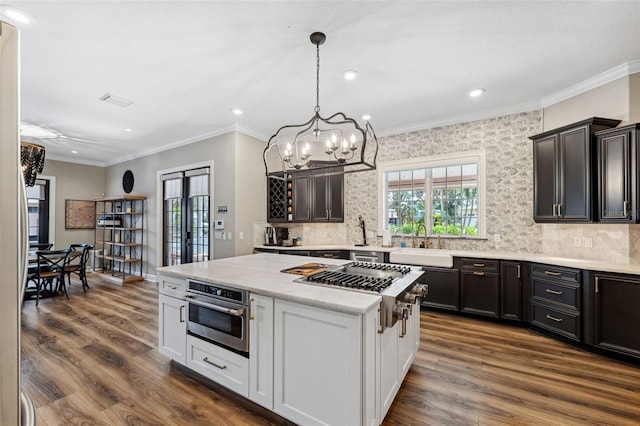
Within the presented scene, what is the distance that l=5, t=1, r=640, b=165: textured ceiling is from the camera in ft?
7.17

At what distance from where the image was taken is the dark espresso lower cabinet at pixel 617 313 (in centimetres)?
266

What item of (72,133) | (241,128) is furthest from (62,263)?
(241,128)

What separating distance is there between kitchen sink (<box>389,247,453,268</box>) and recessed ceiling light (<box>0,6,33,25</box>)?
4545 millimetres

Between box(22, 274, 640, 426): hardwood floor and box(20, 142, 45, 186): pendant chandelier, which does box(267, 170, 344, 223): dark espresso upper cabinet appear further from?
box(20, 142, 45, 186): pendant chandelier

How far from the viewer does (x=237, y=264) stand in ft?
9.46

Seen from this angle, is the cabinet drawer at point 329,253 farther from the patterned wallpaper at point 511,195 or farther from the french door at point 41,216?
the french door at point 41,216

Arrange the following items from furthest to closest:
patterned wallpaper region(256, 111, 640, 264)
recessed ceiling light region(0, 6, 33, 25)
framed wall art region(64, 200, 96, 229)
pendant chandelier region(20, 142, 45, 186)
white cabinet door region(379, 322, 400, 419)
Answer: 1. framed wall art region(64, 200, 96, 229)
2. pendant chandelier region(20, 142, 45, 186)
3. patterned wallpaper region(256, 111, 640, 264)
4. recessed ceiling light region(0, 6, 33, 25)
5. white cabinet door region(379, 322, 400, 419)

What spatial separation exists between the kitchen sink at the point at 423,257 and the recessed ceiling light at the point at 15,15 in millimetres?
4545

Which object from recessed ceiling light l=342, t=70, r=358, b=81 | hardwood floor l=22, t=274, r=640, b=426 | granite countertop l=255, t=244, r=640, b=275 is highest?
recessed ceiling light l=342, t=70, r=358, b=81

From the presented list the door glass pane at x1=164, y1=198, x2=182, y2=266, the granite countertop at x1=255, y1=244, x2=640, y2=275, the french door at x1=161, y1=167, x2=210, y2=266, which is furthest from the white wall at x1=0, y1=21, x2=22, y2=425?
the door glass pane at x1=164, y1=198, x2=182, y2=266

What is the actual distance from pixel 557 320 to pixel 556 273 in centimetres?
52

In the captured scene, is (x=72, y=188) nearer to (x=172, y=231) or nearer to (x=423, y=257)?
(x=172, y=231)

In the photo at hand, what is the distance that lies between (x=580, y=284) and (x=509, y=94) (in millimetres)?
2368

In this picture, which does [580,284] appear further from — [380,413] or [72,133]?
[72,133]
